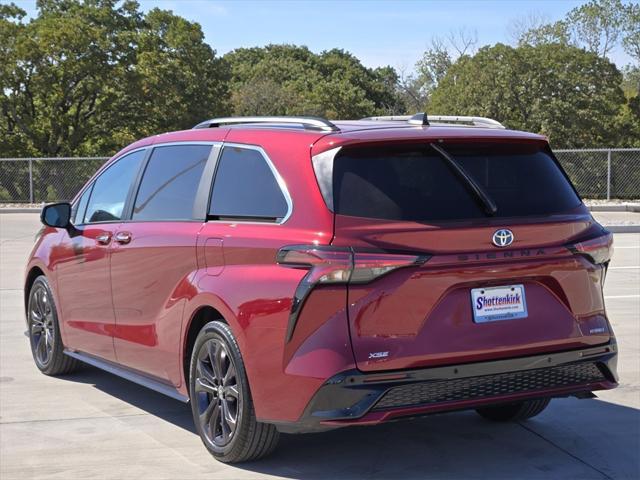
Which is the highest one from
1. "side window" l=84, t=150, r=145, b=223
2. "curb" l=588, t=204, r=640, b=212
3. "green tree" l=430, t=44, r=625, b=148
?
"green tree" l=430, t=44, r=625, b=148

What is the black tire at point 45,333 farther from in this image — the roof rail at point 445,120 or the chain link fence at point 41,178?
the chain link fence at point 41,178

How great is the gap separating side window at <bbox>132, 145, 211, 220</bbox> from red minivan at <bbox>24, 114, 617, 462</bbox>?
28 mm

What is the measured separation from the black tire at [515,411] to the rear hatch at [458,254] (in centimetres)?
94

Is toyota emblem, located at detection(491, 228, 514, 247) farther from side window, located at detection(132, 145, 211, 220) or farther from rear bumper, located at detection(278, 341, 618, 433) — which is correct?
side window, located at detection(132, 145, 211, 220)

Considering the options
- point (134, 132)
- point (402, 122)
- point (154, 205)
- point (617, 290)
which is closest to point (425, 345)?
point (402, 122)

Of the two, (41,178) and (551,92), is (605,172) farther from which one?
(41,178)

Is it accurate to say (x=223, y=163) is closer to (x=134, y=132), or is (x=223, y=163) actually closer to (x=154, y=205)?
(x=154, y=205)

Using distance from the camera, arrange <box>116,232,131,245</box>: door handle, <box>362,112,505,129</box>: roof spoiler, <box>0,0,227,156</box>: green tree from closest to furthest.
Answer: <box>362,112,505,129</box>: roof spoiler, <box>116,232,131,245</box>: door handle, <box>0,0,227,156</box>: green tree

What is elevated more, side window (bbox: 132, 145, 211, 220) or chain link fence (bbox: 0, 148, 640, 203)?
side window (bbox: 132, 145, 211, 220)

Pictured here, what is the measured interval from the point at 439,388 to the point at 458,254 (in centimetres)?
65

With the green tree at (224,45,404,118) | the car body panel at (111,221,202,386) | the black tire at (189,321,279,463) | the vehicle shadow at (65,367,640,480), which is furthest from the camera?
the green tree at (224,45,404,118)

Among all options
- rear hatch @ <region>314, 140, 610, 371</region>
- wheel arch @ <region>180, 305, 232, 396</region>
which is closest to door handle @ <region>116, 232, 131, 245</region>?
wheel arch @ <region>180, 305, 232, 396</region>

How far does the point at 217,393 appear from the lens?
5484 millimetres

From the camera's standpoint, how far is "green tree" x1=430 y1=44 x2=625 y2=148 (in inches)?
1507
